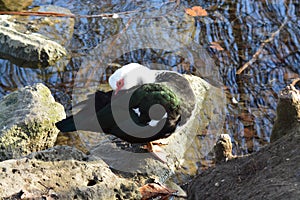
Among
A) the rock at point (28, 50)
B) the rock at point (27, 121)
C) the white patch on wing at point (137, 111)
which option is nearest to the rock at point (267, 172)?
the white patch on wing at point (137, 111)

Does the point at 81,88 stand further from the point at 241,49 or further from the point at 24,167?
the point at 24,167

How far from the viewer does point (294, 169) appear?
3.29m

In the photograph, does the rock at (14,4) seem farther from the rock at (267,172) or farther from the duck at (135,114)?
the rock at (267,172)

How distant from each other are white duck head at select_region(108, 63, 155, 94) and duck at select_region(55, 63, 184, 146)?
0.31 feet

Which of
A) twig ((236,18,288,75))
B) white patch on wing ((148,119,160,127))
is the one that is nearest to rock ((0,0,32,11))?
twig ((236,18,288,75))

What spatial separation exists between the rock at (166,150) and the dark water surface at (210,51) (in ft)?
0.59

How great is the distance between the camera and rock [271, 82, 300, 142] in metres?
3.82

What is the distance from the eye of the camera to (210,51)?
639cm

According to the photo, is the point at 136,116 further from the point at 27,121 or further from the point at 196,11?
the point at 196,11

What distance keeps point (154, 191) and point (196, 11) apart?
146 inches

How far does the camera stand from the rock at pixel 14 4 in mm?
7277

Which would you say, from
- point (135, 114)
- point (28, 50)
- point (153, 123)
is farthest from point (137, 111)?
point (28, 50)

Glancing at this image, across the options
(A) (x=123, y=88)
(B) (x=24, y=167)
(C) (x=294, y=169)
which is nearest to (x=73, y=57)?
(A) (x=123, y=88)

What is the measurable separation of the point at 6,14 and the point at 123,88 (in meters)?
3.27
